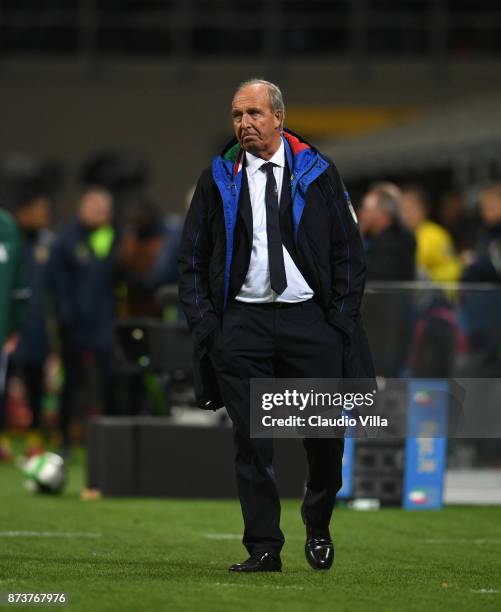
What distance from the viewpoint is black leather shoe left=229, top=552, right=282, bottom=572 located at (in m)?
7.34

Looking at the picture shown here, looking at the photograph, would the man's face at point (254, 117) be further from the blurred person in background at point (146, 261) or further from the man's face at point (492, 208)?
the blurred person in background at point (146, 261)

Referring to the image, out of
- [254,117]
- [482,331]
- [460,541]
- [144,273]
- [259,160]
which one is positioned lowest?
[460,541]

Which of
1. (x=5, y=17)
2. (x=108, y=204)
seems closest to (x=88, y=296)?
(x=108, y=204)

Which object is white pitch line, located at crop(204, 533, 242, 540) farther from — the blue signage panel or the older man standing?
the blue signage panel

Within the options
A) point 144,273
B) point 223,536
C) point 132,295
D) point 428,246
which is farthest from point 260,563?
point 144,273

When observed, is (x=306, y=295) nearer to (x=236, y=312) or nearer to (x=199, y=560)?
(x=236, y=312)

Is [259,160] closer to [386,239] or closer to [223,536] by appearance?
[223,536]

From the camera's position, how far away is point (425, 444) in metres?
11.0

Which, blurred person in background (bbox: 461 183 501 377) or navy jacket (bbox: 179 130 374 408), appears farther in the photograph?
blurred person in background (bbox: 461 183 501 377)

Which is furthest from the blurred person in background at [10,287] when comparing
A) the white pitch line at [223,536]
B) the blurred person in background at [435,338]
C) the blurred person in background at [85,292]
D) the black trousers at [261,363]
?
the black trousers at [261,363]

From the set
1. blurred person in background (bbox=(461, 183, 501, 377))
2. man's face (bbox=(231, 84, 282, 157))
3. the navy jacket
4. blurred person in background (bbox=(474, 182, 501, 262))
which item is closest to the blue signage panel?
blurred person in background (bbox=(461, 183, 501, 377))

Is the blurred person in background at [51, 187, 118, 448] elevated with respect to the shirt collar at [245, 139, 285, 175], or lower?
lower

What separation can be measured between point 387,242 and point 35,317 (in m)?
4.77

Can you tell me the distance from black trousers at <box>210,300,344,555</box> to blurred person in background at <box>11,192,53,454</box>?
7.61 m
